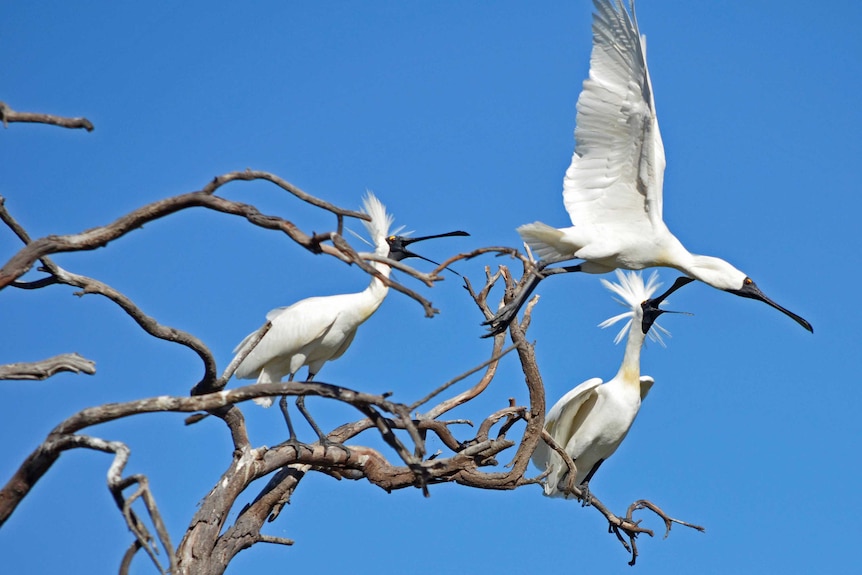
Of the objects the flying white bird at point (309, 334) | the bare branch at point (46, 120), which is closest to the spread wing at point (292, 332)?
the flying white bird at point (309, 334)

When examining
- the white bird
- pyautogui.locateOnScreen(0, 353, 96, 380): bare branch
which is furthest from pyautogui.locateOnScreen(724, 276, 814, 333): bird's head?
pyautogui.locateOnScreen(0, 353, 96, 380): bare branch

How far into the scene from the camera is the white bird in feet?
31.9

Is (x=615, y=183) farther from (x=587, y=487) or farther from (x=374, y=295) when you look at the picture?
(x=587, y=487)

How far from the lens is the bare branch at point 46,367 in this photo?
17.3 ft

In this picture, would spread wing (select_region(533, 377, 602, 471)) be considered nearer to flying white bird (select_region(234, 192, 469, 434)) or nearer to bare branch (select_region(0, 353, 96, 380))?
flying white bird (select_region(234, 192, 469, 434))

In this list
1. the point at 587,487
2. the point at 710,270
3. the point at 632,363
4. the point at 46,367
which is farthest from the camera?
the point at 632,363

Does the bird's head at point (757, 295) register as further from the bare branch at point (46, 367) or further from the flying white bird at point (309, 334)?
the bare branch at point (46, 367)

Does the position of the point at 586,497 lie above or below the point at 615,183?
below

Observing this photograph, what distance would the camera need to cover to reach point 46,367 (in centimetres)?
529

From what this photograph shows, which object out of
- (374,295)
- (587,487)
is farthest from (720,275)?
(374,295)

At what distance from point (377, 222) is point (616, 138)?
2456mm

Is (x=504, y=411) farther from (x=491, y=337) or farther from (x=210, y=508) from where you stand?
(x=210, y=508)

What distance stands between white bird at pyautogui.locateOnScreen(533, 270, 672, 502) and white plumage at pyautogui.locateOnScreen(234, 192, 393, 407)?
1874 millimetres

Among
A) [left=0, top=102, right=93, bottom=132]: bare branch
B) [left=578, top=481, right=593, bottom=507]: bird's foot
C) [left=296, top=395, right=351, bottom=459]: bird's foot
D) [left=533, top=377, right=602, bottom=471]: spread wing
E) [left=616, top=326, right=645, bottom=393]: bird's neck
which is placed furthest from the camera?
[left=616, top=326, right=645, bottom=393]: bird's neck
